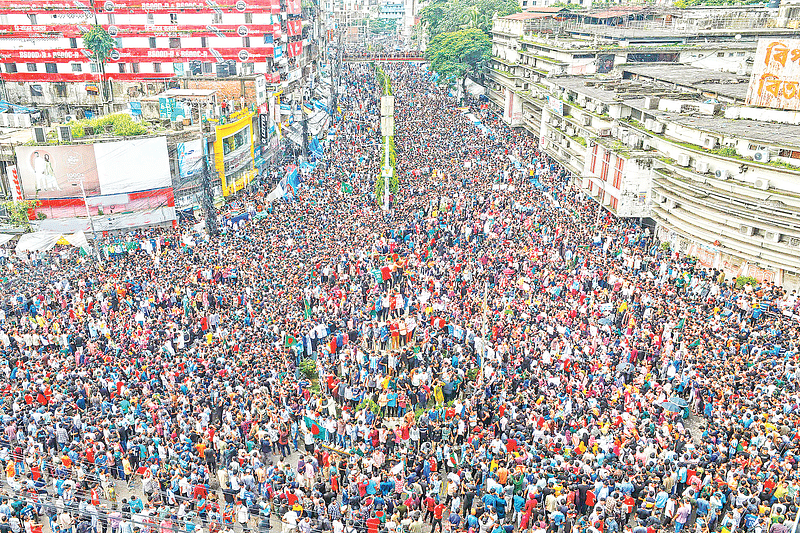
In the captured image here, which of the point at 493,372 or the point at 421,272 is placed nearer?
the point at 493,372

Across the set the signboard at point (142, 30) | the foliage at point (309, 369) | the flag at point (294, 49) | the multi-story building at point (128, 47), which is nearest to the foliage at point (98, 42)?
the multi-story building at point (128, 47)

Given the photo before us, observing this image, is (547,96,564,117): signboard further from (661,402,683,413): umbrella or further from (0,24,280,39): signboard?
(661,402,683,413): umbrella

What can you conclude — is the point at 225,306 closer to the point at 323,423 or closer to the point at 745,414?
the point at 323,423

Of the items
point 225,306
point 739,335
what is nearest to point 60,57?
point 225,306

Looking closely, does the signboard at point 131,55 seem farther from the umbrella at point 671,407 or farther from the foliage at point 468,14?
the umbrella at point 671,407

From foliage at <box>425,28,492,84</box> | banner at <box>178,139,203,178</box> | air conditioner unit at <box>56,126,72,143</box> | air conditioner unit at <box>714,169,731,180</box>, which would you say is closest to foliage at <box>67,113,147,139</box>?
air conditioner unit at <box>56,126,72,143</box>

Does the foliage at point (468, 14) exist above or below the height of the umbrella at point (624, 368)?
above

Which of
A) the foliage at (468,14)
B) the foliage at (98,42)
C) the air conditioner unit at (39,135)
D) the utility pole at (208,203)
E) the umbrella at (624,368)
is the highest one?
the foliage at (468,14)
